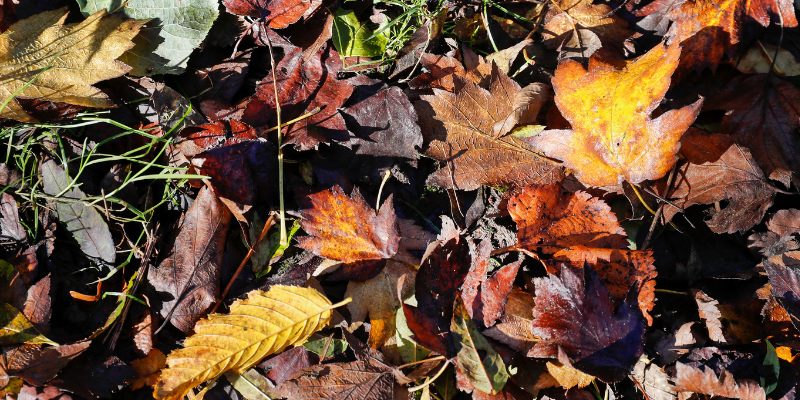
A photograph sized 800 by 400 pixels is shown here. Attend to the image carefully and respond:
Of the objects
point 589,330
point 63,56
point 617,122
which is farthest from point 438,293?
point 63,56

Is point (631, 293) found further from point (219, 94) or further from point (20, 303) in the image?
point (20, 303)

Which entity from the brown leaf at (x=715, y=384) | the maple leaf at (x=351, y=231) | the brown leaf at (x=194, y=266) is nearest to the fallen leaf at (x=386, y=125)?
the maple leaf at (x=351, y=231)

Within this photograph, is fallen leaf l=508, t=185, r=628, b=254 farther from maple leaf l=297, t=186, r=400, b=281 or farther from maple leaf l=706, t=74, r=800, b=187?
maple leaf l=706, t=74, r=800, b=187

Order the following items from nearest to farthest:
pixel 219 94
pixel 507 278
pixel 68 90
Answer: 1. pixel 507 278
2. pixel 68 90
3. pixel 219 94

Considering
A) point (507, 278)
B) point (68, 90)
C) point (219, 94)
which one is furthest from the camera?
point (219, 94)

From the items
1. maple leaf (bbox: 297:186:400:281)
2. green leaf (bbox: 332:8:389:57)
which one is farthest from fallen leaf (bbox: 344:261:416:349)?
green leaf (bbox: 332:8:389:57)

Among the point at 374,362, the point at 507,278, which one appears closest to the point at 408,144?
the point at 507,278

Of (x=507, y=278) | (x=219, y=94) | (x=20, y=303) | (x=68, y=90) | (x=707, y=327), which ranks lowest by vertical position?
(x=707, y=327)

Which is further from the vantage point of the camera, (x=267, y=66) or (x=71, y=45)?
(x=267, y=66)
